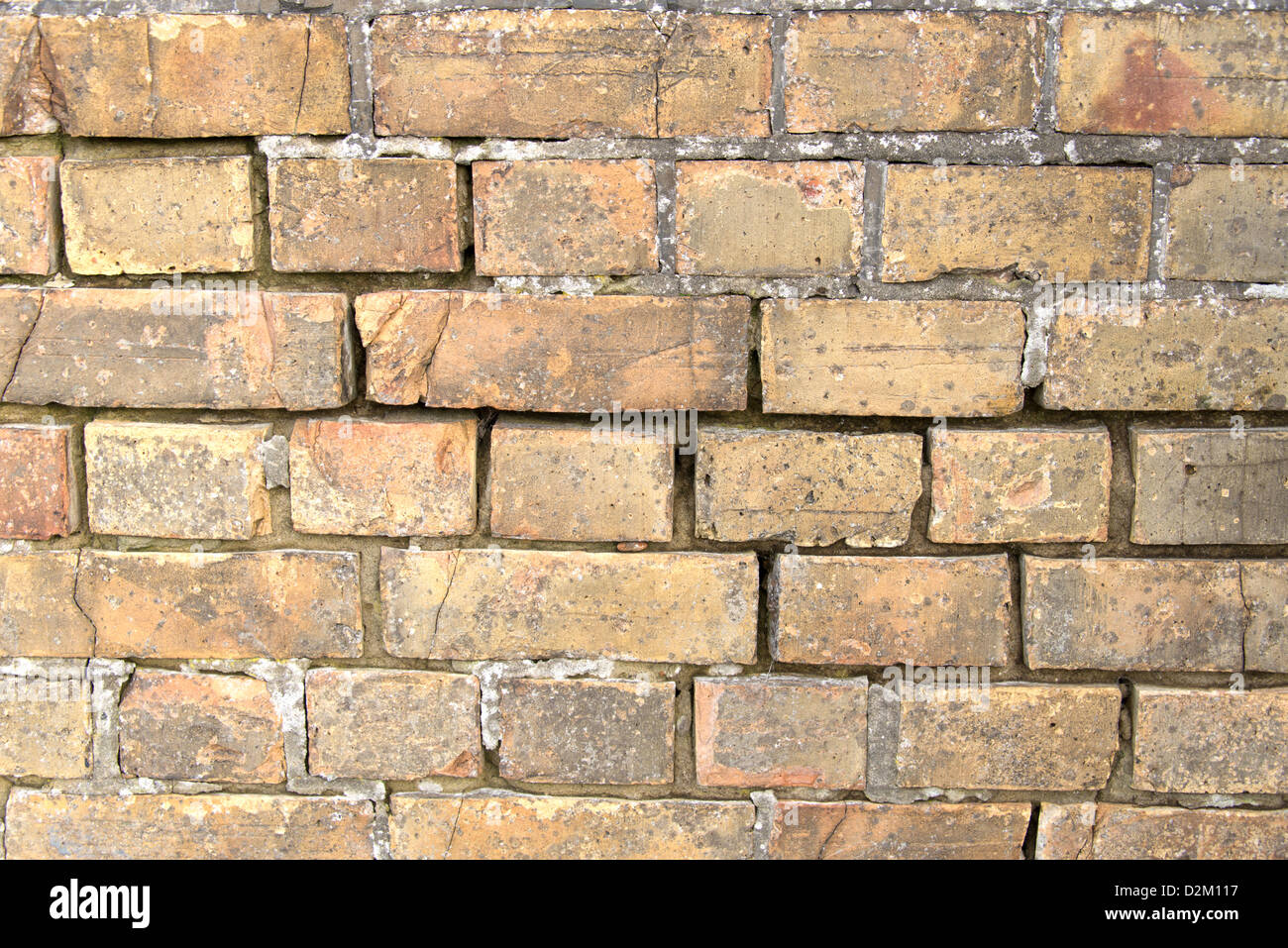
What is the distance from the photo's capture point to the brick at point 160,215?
1084mm

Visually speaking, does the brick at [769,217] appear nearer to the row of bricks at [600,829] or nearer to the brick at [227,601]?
the brick at [227,601]

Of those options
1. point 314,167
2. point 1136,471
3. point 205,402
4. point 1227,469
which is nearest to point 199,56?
point 314,167

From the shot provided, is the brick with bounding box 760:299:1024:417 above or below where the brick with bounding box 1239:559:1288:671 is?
above

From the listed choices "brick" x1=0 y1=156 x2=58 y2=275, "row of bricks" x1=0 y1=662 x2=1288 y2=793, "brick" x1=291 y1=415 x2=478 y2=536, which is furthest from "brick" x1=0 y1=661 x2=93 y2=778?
"brick" x1=0 y1=156 x2=58 y2=275

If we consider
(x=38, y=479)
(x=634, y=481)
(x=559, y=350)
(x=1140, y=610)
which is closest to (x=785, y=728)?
(x=634, y=481)

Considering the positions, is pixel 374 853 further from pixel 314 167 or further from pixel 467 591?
pixel 314 167

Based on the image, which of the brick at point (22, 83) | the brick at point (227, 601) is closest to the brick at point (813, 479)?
the brick at point (227, 601)

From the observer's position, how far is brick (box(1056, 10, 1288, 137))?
1.03 m

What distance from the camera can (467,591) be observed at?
44.5 inches

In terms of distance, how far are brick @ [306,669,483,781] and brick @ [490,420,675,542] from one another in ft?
0.85

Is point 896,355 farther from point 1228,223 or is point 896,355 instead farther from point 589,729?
point 589,729

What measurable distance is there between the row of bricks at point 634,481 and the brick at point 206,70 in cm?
41

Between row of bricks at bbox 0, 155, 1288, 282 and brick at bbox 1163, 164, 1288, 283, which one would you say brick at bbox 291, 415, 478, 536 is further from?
brick at bbox 1163, 164, 1288, 283

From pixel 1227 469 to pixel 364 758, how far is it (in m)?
1.27
